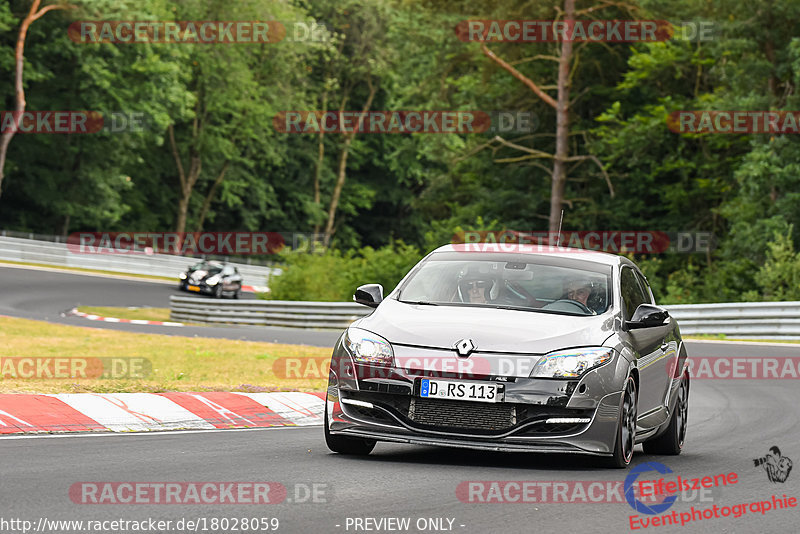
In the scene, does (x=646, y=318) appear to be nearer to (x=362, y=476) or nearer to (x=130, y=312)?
(x=362, y=476)

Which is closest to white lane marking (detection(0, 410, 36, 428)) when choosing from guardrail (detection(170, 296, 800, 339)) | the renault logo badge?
the renault logo badge

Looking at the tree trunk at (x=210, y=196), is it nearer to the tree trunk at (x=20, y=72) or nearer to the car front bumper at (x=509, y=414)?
the tree trunk at (x=20, y=72)

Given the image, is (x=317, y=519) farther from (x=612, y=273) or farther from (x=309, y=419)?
(x=309, y=419)

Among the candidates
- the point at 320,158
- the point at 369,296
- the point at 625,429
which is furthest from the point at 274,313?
the point at 320,158

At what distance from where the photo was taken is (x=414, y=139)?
2972 inches

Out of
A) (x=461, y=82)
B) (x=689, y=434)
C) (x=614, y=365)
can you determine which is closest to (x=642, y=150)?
(x=461, y=82)

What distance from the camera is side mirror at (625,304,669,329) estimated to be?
9594mm

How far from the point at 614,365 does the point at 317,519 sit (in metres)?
3.00

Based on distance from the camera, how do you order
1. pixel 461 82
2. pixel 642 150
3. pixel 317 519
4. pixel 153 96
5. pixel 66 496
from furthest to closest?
1. pixel 153 96
2. pixel 461 82
3. pixel 642 150
4. pixel 66 496
5. pixel 317 519

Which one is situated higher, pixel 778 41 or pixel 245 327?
pixel 778 41

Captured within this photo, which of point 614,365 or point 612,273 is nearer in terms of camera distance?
point 614,365

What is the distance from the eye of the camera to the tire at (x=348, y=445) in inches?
367

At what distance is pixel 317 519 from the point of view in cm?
665

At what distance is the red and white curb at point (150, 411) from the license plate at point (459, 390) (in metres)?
3.25
